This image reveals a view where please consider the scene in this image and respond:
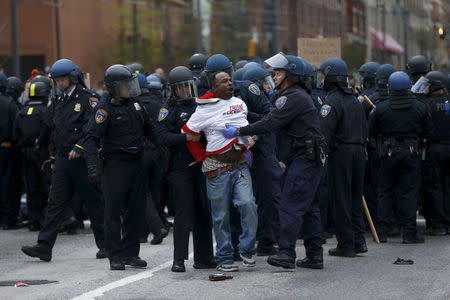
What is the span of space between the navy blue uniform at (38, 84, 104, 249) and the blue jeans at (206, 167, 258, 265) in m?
1.90

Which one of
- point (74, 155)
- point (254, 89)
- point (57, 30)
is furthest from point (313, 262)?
point (57, 30)

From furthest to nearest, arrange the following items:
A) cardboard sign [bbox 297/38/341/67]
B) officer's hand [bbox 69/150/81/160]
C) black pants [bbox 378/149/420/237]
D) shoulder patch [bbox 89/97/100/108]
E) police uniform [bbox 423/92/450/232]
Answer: cardboard sign [bbox 297/38/341/67] < police uniform [bbox 423/92/450/232] < black pants [bbox 378/149/420/237] < shoulder patch [bbox 89/97/100/108] < officer's hand [bbox 69/150/81/160]

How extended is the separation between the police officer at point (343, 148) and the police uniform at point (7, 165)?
226 inches

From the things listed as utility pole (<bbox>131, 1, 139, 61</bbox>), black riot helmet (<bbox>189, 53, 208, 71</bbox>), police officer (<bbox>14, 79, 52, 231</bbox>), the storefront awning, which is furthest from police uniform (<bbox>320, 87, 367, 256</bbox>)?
the storefront awning

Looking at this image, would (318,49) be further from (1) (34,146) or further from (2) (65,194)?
(2) (65,194)

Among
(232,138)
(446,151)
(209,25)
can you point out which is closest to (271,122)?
(232,138)

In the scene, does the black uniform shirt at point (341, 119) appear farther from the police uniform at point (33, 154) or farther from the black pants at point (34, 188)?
the black pants at point (34, 188)

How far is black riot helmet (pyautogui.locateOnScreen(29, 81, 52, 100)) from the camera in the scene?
1547 centimetres

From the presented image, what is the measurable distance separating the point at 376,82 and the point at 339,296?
19.4ft

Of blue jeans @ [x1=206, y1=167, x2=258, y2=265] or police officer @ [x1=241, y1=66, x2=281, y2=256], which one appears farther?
police officer @ [x1=241, y1=66, x2=281, y2=256]

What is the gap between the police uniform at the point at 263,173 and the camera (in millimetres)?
11680

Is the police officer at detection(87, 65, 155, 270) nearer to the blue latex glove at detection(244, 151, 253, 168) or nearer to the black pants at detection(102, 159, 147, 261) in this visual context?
the black pants at detection(102, 159, 147, 261)

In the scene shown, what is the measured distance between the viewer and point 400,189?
13602mm

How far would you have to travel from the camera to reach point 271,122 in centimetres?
1064
